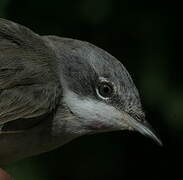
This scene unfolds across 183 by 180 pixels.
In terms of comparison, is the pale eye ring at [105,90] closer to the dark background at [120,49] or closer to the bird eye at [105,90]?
the bird eye at [105,90]

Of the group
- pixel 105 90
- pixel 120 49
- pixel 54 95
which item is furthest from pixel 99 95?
pixel 120 49

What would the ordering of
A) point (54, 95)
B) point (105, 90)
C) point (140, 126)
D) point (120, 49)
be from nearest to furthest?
point (54, 95), point (105, 90), point (140, 126), point (120, 49)

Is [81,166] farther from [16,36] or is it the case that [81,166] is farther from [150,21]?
[16,36]

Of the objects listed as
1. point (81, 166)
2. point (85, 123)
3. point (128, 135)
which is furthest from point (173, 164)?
point (85, 123)

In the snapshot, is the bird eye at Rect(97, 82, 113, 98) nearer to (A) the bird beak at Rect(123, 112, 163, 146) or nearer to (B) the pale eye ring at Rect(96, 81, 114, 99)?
(B) the pale eye ring at Rect(96, 81, 114, 99)

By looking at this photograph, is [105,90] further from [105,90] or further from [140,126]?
[140,126]

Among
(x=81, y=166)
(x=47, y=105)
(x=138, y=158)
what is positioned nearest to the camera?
(x=47, y=105)

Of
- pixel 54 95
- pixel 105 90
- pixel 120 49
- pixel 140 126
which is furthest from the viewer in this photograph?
pixel 120 49
